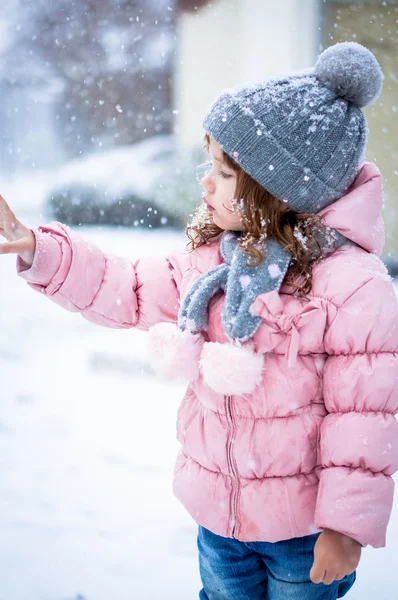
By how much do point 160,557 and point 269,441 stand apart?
824 mm

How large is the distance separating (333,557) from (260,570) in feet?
0.84

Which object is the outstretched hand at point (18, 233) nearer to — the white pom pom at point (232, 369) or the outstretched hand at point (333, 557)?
the white pom pom at point (232, 369)

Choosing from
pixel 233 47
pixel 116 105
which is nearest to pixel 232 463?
pixel 233 47

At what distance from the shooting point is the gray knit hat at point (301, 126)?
1.03m

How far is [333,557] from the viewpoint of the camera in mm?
955

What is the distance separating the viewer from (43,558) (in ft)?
5.49

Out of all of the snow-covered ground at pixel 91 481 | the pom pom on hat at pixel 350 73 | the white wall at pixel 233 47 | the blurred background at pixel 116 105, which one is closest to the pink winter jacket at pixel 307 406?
the pom pom on hat at pixel 350 73

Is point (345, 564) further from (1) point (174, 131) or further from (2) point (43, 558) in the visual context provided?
(1) point (174, 131)

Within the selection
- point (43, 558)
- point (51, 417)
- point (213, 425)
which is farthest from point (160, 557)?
point (51, 417)

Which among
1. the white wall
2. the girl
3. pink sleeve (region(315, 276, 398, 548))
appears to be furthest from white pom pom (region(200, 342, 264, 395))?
the white wall

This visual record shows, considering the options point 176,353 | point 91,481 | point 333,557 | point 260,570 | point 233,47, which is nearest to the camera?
point 333,557

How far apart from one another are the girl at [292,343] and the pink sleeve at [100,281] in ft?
0.20

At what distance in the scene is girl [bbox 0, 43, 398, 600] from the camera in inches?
38.4

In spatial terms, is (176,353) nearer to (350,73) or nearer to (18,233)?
(18,233)
